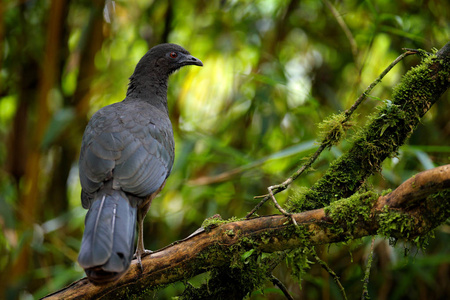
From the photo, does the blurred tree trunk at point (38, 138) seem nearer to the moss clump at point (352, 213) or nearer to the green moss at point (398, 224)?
the moss clump at point (352, 213)

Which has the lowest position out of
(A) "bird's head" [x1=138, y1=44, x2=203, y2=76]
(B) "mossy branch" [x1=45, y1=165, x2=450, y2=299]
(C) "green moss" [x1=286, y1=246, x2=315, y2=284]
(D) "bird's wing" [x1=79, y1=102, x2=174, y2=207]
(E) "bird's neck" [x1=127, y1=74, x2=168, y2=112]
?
(C) "green moss" [x1=286, y1=246, x2=315, y2=284]

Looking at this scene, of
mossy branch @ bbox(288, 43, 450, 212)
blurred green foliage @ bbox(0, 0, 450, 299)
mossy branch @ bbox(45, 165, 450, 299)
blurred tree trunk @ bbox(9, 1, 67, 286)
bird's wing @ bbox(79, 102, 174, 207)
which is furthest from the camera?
blurred tree trunk @ bbox(9, 1, 67, 286)

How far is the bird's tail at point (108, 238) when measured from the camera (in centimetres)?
263

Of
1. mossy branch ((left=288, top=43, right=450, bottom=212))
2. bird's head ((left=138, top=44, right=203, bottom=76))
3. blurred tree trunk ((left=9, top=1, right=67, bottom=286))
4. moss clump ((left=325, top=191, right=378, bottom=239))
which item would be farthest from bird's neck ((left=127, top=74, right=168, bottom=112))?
moss clump ((left=325, top=191, right=378, bottom=239))

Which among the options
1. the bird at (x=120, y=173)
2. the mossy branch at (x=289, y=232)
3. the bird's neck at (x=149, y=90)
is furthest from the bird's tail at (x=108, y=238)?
the bird's neck at (x=149, y=90)

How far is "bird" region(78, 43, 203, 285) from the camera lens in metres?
2.70

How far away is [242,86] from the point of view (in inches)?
265

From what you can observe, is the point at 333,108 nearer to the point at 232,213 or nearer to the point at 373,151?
the point at 232,213

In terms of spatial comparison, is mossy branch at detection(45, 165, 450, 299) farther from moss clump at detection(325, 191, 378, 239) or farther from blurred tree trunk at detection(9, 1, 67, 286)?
blurred tree trunk at detection(9, 1, 67, 286)

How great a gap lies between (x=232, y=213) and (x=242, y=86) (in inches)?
73.1

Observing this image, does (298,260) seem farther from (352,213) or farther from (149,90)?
(149,90)

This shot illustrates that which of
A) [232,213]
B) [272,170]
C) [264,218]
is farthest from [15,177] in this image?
[264,218]

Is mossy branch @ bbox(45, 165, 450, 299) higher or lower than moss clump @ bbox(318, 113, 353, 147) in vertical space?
lower

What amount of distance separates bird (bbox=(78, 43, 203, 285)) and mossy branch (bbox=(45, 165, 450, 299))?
23 centimetres
